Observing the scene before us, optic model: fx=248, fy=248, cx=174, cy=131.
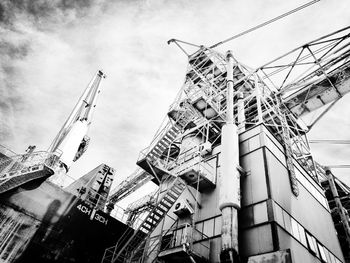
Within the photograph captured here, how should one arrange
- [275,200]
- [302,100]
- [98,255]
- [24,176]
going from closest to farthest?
1. [275,200]
2. [24,176]
3. [98,255]
4. [302,100]

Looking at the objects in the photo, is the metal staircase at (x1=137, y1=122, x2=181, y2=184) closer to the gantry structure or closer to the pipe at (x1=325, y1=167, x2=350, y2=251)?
the gantry structure

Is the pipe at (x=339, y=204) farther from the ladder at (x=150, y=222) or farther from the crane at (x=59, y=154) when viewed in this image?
the crane at (x=59, y=154)

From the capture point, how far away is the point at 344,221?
1817 centimetres

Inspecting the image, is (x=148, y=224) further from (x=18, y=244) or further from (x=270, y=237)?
(x=18, y=244)

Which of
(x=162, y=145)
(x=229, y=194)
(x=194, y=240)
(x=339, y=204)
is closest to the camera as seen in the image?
(x=229, y=194)

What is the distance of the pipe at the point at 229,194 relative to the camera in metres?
11.0

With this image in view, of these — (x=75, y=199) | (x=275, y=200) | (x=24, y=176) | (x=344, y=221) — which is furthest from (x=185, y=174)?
(x=344, y=221)

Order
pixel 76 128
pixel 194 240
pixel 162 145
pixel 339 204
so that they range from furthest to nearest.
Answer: pixel 76 128
pixel 339 204
pixel 162 145
pixel 194 240

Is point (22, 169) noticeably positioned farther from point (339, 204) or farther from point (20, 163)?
point (339, 204)

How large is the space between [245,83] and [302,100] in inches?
216

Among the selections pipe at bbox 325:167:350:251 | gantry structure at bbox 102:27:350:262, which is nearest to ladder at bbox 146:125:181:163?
gantry structure at bbox 102:27:350:262

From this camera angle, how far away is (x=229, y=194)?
12.6 metres

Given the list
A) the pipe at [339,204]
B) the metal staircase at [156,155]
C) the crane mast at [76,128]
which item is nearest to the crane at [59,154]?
the crane mast at [76,128]

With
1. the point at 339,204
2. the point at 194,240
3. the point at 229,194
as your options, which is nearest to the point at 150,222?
the point at 194,240
